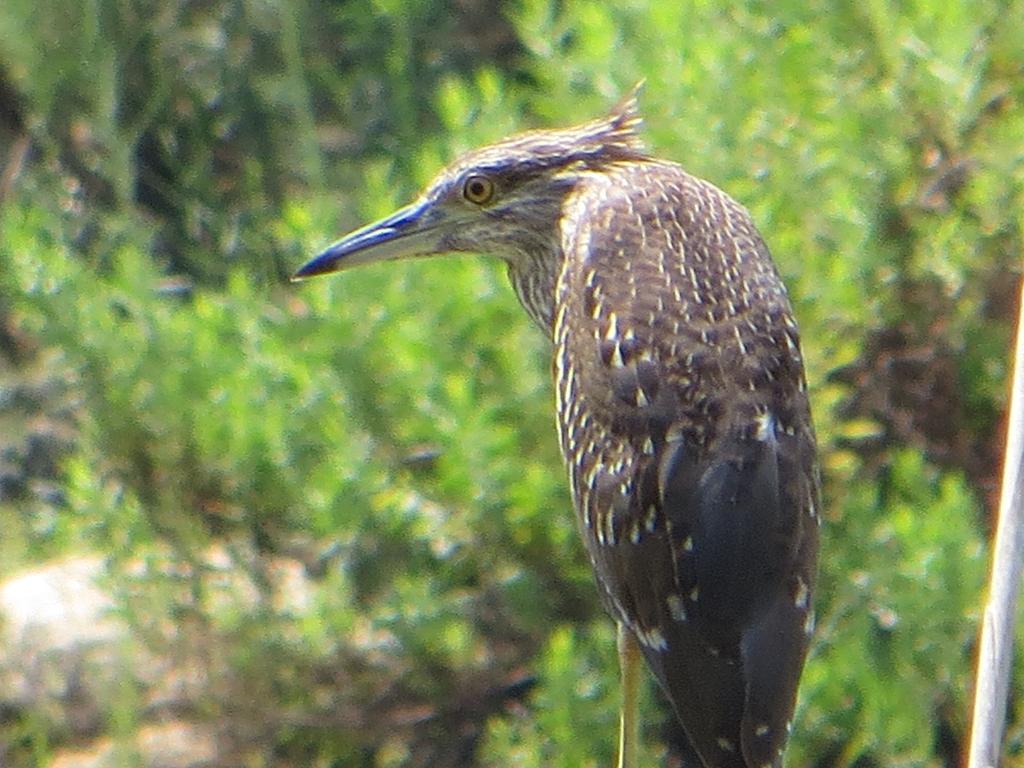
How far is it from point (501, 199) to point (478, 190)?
0.19 feet

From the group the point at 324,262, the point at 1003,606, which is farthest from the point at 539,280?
the point at 1003,606

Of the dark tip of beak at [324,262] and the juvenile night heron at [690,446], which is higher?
the dark tip of beak at [324,262]

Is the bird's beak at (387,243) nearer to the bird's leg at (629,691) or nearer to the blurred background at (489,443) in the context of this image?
the blurred background at (489,443)

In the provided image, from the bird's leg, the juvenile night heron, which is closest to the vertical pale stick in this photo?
the juvenile night heron

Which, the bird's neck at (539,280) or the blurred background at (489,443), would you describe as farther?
the blurred background at (489,443)

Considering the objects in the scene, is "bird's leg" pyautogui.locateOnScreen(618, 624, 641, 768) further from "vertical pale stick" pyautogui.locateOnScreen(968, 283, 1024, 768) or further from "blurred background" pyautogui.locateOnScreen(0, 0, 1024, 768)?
"vertical pale stick" pyautogui.locateOnScreen(968, 283, 1024, 768)

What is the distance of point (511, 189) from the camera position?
4789mm

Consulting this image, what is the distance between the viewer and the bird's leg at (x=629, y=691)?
4422mm

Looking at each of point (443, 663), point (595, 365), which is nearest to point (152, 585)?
point (443, 663)

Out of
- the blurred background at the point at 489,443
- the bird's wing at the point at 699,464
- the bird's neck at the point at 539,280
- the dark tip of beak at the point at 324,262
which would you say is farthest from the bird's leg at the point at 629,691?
the dark tip of beak at the point at 324,262

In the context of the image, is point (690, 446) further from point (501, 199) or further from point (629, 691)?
point (501, 199)

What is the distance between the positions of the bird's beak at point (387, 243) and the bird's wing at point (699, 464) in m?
0.48

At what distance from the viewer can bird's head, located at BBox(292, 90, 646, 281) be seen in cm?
475

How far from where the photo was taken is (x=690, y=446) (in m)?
4.01
